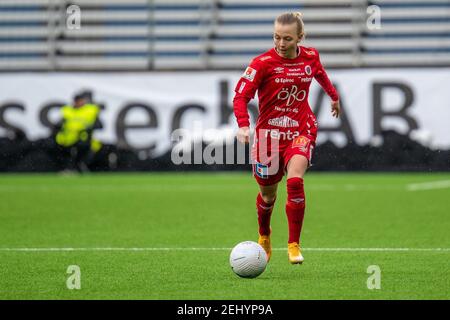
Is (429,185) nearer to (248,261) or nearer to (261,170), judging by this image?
(261,170)

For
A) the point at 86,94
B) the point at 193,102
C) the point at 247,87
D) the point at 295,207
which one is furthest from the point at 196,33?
the point at 295,207

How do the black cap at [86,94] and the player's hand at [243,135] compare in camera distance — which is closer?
the player's hand at [243,135]

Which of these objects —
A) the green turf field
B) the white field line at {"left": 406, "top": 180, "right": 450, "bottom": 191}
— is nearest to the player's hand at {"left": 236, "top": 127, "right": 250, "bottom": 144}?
the green turf field

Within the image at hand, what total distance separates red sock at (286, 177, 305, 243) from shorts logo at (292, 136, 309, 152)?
0.74 ft

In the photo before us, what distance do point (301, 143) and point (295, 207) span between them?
44 centimetres

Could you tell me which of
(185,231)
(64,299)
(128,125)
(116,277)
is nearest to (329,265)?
(116,277)

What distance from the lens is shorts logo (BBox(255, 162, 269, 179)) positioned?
24.8ft

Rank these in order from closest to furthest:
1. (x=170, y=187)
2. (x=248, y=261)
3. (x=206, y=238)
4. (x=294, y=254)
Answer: (x=248, y=261) < (x=294, y=254) < (x=206, y=238) < (x=170, y=187)

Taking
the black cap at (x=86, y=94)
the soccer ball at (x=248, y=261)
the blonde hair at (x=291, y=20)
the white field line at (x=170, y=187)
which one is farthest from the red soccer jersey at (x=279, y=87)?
the black cap at (x=86, y=94)

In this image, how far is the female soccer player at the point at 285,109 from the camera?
24.1 feet

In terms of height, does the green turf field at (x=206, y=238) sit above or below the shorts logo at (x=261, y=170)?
below

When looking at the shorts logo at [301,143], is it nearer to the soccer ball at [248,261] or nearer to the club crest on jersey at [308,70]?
the club crest on jersey at [308,70]

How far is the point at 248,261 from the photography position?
22.6ft

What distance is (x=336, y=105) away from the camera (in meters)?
7.87
